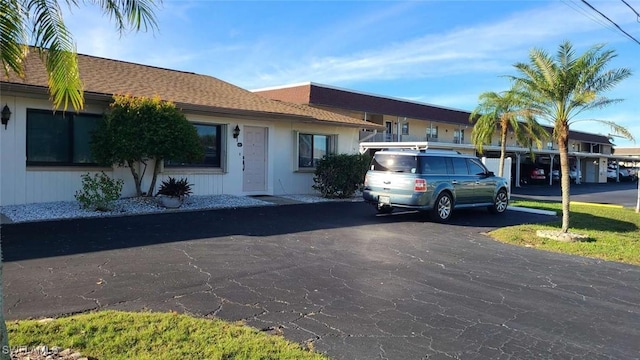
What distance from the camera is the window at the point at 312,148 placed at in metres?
18.4

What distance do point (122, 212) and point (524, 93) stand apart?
10.3 meters

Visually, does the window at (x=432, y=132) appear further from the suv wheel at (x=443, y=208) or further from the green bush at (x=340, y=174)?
the suv wheel at (x=443, y=208)

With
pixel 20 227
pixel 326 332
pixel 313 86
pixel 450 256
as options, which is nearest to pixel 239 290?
pixel 326 332

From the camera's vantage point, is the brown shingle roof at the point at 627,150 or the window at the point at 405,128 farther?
the brown shingle roof at the point at 627,150

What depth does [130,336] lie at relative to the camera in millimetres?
4172

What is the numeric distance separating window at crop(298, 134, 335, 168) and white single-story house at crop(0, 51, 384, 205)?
4 cm

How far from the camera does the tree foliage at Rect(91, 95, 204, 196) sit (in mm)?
11867

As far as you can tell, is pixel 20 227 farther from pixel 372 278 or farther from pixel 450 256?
pixel 450 256

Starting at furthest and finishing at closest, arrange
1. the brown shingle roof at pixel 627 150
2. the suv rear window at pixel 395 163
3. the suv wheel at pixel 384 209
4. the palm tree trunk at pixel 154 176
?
the brown shingle roof at pixel 627 150 → the suv wheel at pixel 384 209 → the palm tree trunk at pixel 154 176 → the suv rear window at pixel 395 163

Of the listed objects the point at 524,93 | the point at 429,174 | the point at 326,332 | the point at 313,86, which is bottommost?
the point at 326,332

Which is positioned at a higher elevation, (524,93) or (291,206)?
(524,93)

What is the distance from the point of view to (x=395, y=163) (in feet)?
41.7

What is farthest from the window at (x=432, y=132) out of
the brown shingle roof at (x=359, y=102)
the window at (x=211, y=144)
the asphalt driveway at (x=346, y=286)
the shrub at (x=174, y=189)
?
the asphalt driveway at (x=346, y=286)

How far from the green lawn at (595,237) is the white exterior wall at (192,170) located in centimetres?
832
